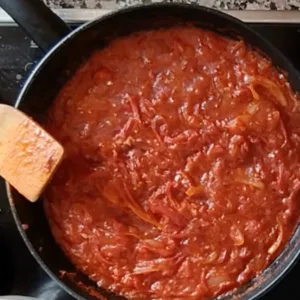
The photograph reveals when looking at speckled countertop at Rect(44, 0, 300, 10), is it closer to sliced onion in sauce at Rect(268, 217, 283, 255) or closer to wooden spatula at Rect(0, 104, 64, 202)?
wooden spatula at Rect(0, 104, 64, 202)

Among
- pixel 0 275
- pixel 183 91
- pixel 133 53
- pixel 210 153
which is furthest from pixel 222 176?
pixel 0 275

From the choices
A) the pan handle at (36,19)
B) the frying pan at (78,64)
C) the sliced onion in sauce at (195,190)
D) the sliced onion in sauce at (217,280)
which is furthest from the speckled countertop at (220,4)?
the sliced onion in sauce at (217,280)

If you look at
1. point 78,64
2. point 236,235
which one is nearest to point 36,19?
point 78,64

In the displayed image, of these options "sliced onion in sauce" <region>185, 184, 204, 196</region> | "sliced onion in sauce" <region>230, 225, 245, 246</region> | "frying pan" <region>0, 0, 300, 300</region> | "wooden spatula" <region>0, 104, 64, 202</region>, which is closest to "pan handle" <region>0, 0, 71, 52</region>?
"frying pan" <region>0, 0, 300, 300</region>

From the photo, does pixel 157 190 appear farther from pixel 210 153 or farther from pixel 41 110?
pixel 41 110

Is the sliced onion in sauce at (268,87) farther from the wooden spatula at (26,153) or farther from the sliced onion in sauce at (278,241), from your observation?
the wooden spatula at (26,153)

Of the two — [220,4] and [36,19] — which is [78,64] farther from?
[220,4]
